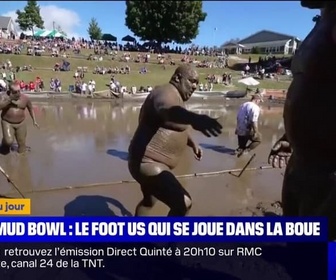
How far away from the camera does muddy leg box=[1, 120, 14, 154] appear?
24.7ft

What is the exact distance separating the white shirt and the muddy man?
5670 mm

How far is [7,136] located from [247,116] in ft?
A: 16.6

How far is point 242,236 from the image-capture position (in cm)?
294

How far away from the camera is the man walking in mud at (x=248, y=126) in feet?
27.3

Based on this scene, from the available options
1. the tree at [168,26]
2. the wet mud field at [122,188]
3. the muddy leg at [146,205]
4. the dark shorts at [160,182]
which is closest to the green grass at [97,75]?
the tree at [168,26]

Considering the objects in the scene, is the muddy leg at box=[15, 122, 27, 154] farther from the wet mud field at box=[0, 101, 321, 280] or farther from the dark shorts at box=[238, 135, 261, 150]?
the dark shorts at box=[238, 135, 261, 150]

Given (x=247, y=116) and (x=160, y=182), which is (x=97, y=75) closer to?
(x=247, y=116)

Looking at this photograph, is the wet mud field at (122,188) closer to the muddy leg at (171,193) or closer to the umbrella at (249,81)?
the muddy leg at (171,193)

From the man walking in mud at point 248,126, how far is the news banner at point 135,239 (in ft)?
18.2

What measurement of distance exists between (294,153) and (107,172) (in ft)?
15.1

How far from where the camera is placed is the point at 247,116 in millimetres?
8430

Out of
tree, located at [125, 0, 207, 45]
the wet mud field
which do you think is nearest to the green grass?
tree, located at [125, 0, 207, 45]

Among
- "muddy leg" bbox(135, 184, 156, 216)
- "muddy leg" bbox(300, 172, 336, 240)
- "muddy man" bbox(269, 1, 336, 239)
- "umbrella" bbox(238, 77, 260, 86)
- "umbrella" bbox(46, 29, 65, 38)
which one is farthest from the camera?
"umbrella" bbox(238, 77, 260, 86)

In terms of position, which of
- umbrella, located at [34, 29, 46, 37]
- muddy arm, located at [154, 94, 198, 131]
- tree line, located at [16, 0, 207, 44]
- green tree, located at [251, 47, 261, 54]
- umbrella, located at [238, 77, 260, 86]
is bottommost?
muddy arm, located at [154, 94, 198, 131]
